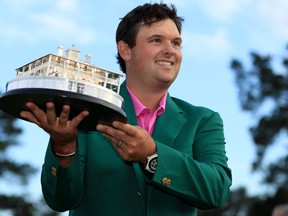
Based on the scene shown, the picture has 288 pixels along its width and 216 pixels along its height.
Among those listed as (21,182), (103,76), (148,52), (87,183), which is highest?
(21,182)

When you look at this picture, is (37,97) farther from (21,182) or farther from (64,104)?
(21,182)

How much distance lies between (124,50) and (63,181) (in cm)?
114

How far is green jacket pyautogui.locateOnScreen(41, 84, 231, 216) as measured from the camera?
11.1 ft

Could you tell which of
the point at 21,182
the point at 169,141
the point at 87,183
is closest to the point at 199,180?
the point at 169,141

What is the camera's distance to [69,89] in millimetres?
3020

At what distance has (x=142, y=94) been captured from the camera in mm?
3959

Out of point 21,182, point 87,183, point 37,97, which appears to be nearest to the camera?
point 37,97

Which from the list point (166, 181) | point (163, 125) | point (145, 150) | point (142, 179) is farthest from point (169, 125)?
point (145, 150)

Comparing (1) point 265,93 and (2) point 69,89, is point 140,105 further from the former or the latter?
(1) point 265,93

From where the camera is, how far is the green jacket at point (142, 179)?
340 centimetres

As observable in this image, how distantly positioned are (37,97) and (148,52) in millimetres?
1107

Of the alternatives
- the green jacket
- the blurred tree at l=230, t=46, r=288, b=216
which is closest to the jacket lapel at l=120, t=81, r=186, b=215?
the green jacket

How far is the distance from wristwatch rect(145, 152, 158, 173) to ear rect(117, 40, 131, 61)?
1058 mm

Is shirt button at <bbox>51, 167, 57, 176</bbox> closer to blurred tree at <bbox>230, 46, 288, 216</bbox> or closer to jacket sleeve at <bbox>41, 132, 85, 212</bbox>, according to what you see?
jacket sleeve at <bbox>41, 132, 85, 212</bbox>
